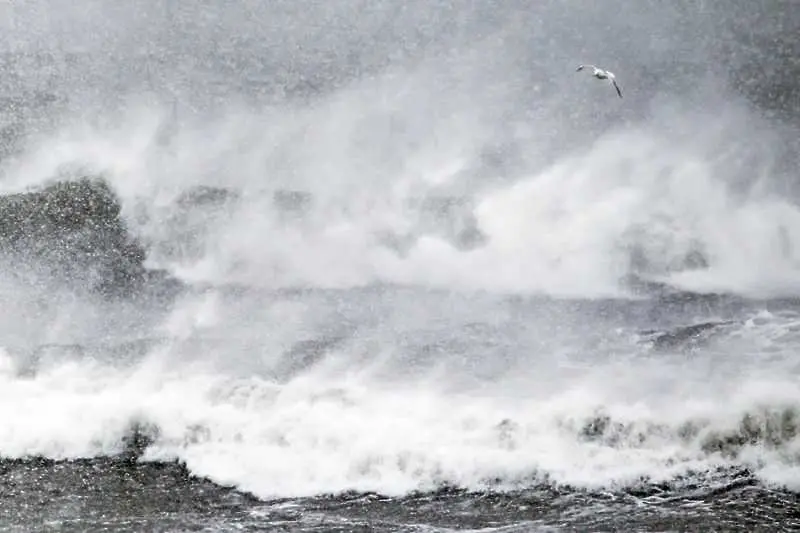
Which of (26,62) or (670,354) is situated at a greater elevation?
(26,62)

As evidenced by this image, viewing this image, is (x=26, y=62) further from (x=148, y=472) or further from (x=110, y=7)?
(x=148, y=472)

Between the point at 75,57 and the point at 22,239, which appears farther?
the point at 75,57

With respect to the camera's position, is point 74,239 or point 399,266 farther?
point 74,239

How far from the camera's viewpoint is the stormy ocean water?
7.21 m

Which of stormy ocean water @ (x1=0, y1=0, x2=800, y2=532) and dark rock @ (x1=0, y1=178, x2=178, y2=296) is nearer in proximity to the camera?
stormy ocean water @ (x1=0, y1=0, x2=800, y2=532)

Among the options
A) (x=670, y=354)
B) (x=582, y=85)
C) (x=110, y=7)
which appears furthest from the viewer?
(x=110, y=7)

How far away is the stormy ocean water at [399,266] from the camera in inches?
284

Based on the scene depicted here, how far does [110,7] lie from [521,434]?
288 inches

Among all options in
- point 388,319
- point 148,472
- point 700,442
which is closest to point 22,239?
point 148,472

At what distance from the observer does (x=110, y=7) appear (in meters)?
11.0

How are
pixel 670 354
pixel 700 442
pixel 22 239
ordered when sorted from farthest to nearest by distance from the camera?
pixel 22 239 < pixel 670 354 < pixel 700 442

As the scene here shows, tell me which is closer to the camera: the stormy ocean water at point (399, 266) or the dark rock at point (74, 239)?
the stormy ocean water at point (399, 266)

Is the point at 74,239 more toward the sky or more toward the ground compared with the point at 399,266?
more toward the sky

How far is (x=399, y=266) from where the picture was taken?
29.4 ft
